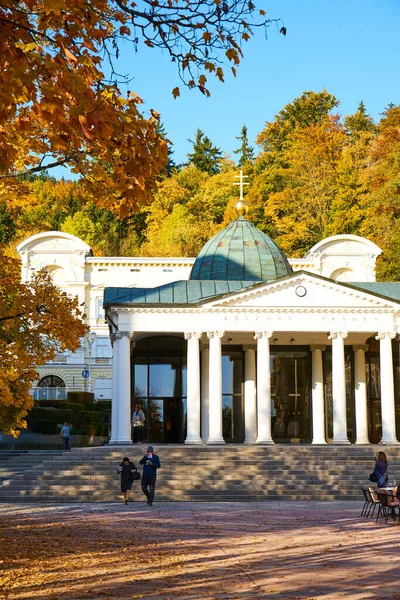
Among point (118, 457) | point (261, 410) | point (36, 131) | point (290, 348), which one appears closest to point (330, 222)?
point (290, 348)

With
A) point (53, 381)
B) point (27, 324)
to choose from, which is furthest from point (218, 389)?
point (53, 381)

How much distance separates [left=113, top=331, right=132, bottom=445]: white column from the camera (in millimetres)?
38938

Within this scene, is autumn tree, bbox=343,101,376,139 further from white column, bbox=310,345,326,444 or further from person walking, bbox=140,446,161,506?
person walking, bbox=140,446,161,506

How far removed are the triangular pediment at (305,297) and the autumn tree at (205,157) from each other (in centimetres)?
6239

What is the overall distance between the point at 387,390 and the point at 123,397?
460 inches

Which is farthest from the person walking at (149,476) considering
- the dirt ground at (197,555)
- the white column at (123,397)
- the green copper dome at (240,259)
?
the green copper dome at (240,259)

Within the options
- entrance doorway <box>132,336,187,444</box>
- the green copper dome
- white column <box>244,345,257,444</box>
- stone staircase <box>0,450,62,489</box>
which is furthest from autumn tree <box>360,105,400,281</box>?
stone staircase <box>0,450,62,489</box>

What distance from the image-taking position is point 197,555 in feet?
49.3

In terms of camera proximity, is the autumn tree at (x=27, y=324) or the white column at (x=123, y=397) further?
the white column at (x=123, y=397)

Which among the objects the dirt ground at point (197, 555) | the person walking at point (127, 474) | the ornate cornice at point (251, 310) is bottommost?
the dirt ground at point (197, 555)

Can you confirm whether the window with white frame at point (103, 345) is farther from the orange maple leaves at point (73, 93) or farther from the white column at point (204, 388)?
the orange maple leaves at point (73, 93)

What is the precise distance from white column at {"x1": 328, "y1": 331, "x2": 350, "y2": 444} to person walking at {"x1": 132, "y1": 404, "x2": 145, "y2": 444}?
8.70 metres

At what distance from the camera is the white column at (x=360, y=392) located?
141 ft

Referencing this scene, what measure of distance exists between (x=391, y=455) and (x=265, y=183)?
5168cm
